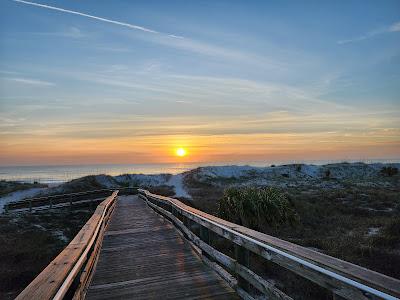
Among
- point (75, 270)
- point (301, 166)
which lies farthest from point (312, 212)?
point (301, 166)

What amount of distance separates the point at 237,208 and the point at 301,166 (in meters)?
37.4

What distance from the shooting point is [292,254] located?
3848mm

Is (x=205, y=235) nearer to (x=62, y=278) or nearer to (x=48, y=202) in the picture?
(x=62, y=278)

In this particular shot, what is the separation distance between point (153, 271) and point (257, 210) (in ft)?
30.5

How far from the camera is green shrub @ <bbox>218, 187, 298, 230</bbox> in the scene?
15074 mm

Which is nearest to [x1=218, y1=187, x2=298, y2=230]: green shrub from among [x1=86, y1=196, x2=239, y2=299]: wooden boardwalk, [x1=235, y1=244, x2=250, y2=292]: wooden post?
[x1=86, y1=196, x2=239, y2=299]: wooden boardwalk

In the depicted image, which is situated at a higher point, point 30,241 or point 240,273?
point 240,273

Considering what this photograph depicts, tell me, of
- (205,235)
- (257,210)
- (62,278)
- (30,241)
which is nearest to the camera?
(62,278)

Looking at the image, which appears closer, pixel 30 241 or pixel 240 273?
pixel 240 273

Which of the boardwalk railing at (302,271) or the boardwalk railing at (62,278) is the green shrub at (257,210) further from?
the boardwalk railing at (62,278)

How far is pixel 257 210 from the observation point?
15.3 metres

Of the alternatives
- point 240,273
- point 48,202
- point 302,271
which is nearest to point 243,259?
point 240,273

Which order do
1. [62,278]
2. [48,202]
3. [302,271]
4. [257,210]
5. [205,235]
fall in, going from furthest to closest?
[48,202] → [257,210] → [205,235] → [62,278] → [302,271]

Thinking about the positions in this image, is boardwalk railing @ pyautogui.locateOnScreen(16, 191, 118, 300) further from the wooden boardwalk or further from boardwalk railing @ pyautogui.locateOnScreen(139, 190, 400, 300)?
boardwalk railing @ pyautogui.locateOnScreen(139, 190, 400, 300)
